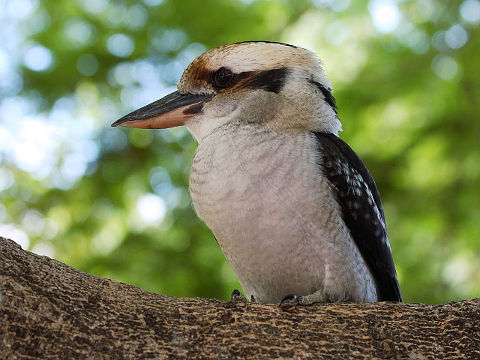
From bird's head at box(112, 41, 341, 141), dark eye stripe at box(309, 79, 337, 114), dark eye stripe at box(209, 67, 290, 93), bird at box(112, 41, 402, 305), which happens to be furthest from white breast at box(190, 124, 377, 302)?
dark eye stripe at box(309, 79, 337, 114)

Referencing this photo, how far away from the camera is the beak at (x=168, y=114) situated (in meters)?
3.25

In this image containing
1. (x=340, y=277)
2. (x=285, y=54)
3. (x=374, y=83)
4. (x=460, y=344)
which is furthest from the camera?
(x=374, y=83)

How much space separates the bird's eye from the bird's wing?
519 millimetres

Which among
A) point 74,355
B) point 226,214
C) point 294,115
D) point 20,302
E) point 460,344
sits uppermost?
point 294,115

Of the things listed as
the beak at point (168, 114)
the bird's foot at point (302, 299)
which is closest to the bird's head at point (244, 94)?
the beak at point (168, 114)

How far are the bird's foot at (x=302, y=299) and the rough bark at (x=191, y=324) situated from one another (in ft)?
0.10

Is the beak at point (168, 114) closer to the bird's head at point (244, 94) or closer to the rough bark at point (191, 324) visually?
the bird's head at point (244, 94)

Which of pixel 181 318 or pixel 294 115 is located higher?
pixel 294 115

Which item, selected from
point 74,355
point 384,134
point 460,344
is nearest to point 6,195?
point 384,134

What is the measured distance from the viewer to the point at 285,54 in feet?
10.9

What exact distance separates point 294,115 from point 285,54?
0.38m

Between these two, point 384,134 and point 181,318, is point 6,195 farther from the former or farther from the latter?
point 181,318

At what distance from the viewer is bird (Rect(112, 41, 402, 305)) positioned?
9.18 feet

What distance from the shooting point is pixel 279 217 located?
2.78m
